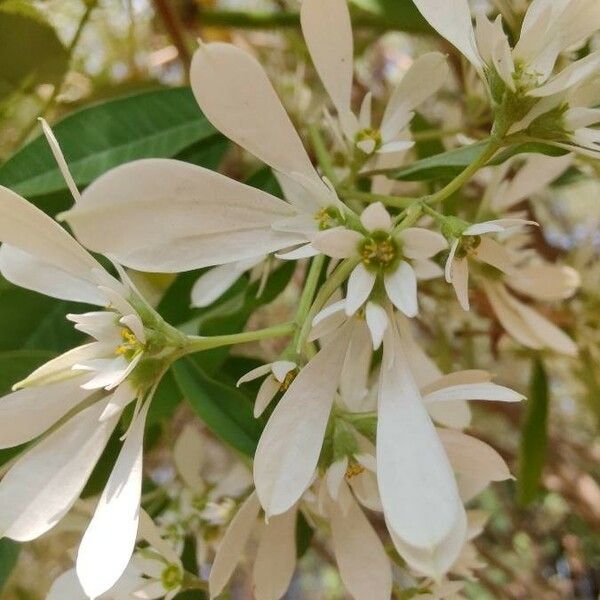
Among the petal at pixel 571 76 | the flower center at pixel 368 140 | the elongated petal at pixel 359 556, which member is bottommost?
the elongated petal at pixel 359 556

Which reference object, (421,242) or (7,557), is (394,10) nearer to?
(421,242)

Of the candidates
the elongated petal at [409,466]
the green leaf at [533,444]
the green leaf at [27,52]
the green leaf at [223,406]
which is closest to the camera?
the elongated petal at [409,466]

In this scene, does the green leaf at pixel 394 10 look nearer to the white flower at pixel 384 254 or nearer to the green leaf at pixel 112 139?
the green leaf at pixel 112 139

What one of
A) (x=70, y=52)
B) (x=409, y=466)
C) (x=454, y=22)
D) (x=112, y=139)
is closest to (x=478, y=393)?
(x=409, y=466)

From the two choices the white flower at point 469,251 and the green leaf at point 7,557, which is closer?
the white flower at point 469,251

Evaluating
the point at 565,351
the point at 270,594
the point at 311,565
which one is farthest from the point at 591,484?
the point at 311,565

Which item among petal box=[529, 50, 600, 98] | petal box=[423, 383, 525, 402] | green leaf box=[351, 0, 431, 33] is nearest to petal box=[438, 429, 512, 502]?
petal box=[423, 383, 525, 402]

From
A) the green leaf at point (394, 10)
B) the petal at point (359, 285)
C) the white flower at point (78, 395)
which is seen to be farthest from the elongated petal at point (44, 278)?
the green leaf at point (394, 10)
